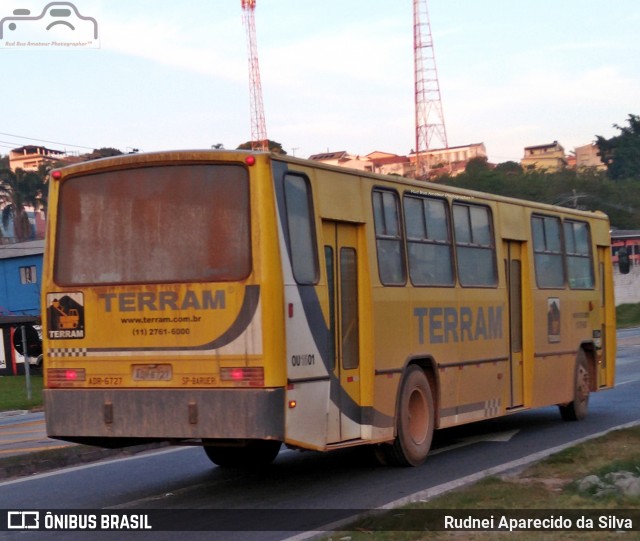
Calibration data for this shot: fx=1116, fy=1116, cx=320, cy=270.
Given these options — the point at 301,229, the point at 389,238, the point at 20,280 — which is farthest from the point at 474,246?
the point at 20,280

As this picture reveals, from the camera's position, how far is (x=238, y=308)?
387 inches

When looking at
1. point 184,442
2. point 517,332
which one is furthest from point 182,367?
point 517,332

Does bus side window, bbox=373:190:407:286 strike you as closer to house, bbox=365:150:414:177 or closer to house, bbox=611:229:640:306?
house, bbox=611:229:640:306

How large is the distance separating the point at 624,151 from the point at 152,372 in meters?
117

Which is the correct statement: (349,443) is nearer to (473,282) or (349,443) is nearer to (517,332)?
(473,282)

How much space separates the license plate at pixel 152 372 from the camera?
33.1 ft

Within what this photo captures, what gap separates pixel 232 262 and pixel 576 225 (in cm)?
935

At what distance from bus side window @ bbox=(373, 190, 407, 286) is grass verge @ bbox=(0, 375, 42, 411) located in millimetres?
17746

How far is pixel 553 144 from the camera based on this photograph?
16650cm

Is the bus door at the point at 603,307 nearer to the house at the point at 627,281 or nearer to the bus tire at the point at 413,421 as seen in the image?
the bus tire at the point at 413,421

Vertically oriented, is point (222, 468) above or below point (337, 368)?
below

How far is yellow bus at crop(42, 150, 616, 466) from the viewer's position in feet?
32.3

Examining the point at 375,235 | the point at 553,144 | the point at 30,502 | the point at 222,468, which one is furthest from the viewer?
the point at 553,144

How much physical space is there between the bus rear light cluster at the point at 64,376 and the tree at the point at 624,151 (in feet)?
376
